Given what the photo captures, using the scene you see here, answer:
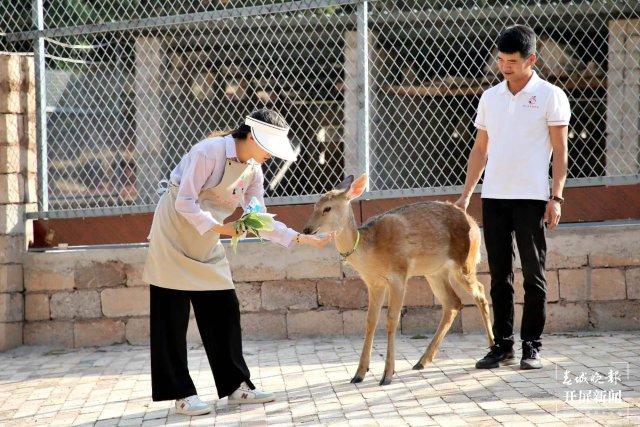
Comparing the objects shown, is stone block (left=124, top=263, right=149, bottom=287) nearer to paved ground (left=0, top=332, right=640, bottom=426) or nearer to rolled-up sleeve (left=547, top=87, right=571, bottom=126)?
paved ground (left=0, top=332, right=640, bottom=426)

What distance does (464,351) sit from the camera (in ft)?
25.5

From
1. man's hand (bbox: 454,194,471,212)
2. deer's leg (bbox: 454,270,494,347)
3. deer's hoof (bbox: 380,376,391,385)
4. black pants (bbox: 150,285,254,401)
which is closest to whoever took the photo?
black pants (bbox: 150,285,254,401)

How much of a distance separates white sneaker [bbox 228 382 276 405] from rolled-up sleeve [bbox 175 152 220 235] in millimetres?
1123

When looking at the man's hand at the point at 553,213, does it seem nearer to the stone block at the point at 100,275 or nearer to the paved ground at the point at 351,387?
the paved ground at the point at 351,387

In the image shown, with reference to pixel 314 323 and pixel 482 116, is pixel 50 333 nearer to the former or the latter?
pixel 314 323

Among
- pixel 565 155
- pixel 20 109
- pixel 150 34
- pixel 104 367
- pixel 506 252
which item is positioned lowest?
pixel 104 367

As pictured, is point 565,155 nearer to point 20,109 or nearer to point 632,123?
point 632,123

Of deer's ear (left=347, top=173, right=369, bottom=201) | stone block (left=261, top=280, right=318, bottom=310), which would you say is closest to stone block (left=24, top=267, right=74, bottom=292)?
stone block (left=261, top=280, right=318, bottom=310)

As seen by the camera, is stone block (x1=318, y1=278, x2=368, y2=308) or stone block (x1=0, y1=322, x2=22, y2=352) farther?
stone block (x1=0, y1=322, x2=22, y2=352)

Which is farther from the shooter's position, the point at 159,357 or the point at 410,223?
the point at 410,223

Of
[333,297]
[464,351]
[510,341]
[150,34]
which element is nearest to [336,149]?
[150,34]

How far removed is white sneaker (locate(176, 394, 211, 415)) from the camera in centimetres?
591

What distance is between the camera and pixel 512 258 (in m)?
6.83

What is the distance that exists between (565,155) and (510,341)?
1.38 metres
